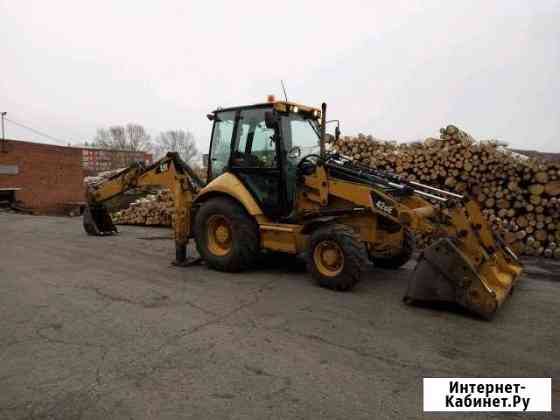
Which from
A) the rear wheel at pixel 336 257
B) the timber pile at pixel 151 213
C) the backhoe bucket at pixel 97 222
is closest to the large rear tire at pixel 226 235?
the rear wheel at pixel 336 257

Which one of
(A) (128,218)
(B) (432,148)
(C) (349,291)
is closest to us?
(C) (349,291)

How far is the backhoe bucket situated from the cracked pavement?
13.2 ft

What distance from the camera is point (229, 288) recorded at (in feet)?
18.0

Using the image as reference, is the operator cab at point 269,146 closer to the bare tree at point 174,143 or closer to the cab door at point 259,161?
the cab door at point 259,161

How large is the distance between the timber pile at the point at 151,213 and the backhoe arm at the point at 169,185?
245 cm

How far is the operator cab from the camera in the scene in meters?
5.94

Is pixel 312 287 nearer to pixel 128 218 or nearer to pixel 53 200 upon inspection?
pixel 128 218

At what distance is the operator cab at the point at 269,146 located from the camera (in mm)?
5938

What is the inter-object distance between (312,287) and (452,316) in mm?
1761

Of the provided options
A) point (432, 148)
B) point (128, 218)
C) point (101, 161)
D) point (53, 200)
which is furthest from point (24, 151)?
point (432, 148)

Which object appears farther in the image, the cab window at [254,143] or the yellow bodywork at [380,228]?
the cab window at [254,143]

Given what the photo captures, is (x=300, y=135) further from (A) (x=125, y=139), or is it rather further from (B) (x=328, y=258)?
(A) (x=125, y=139)

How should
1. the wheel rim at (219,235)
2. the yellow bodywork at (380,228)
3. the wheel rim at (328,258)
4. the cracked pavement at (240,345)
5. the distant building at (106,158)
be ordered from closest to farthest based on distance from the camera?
the cracked pavement at (240,345) → the yellow bodywork at (380,228) → the wheel rim at (328,258) → the wheel rim at (219,235) → the distant building at (106,158)

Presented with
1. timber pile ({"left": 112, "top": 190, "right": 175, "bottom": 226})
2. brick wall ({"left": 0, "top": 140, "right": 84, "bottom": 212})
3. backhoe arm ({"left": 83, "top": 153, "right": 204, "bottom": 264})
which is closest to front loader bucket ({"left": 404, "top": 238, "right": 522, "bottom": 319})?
backhoe arm ({"left": 83, "top": 153, "right": 204, "bottom": 264})
